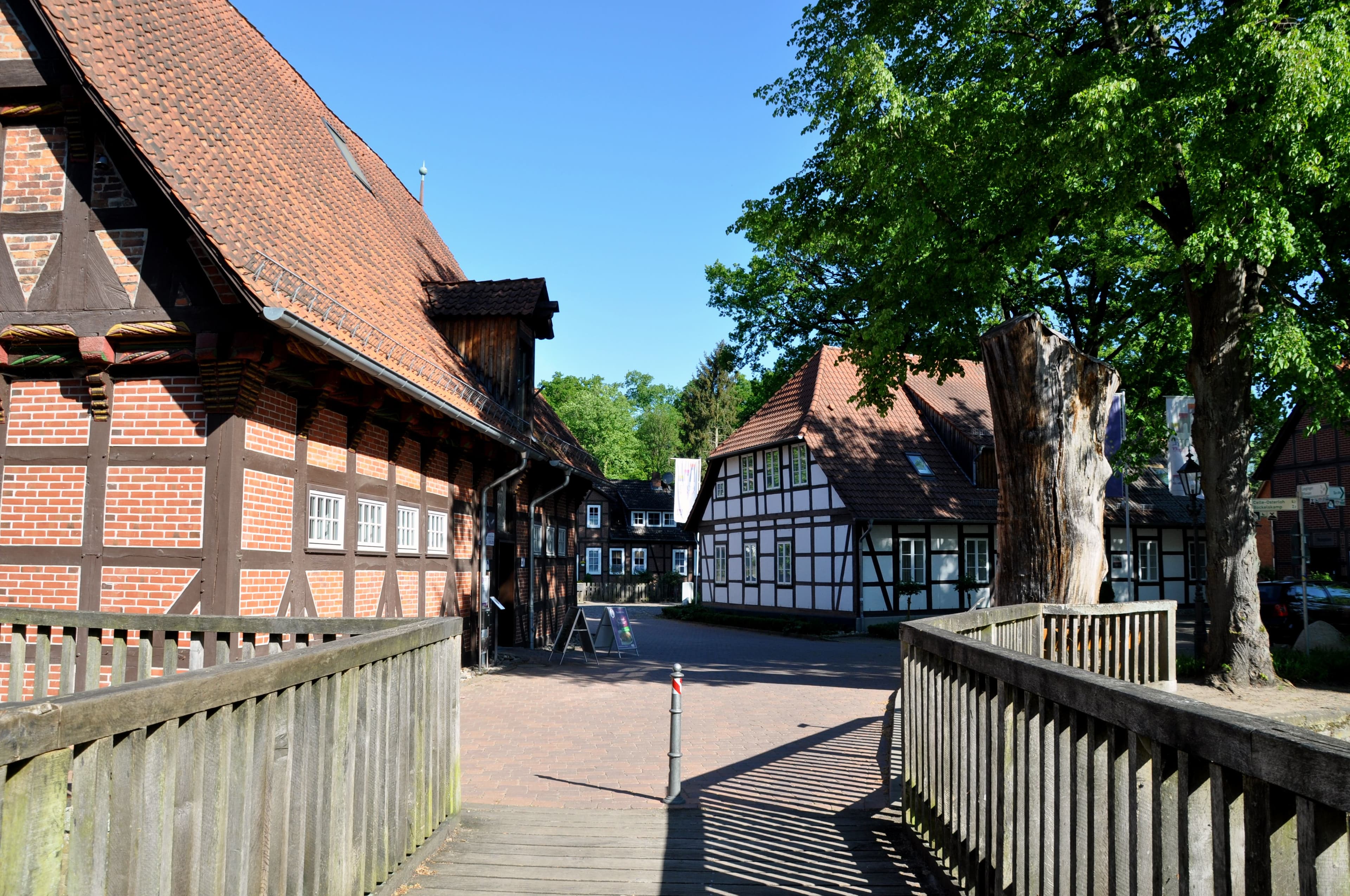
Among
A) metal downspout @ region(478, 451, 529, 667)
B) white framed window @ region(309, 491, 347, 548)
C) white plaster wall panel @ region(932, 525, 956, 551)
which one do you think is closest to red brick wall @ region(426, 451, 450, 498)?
metal downspout @ region(478, 451, 529, 667)

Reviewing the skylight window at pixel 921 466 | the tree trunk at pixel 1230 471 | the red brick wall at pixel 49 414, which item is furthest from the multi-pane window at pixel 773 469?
the red brick wall at pixel 49 414

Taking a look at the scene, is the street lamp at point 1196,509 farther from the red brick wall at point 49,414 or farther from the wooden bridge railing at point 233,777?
the red brick wall at point 49,414

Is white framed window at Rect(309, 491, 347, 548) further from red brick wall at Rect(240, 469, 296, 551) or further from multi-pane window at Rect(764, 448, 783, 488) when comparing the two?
multi-pane window at Rect(764, 448, 783, 488)

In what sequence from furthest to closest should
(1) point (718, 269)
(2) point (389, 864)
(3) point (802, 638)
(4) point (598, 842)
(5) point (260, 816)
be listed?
(1) point (718, 269) < (3) point (802, 638) < (4) point (598, 842) < (2) point (389, 864) < (5) point (260, 816)

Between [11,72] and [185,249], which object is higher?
[11,72]

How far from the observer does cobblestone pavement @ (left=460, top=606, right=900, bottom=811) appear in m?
7.13

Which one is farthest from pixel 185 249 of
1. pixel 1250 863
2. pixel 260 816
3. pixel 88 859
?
pixel 1250 863

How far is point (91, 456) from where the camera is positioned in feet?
29.9

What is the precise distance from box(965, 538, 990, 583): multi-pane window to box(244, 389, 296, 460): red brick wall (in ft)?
72.5

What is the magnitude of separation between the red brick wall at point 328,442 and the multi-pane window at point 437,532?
2.79 metres

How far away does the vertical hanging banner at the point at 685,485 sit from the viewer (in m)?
33.6

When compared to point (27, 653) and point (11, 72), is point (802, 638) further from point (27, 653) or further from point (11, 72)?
point (11, 72)

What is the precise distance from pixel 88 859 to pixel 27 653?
7.98m

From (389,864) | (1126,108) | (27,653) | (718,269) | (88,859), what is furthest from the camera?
(718,269)
